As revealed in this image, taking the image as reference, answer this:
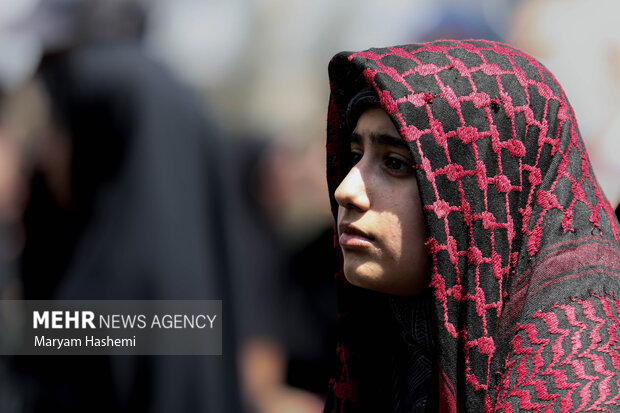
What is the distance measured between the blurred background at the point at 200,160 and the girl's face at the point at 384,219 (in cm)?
105

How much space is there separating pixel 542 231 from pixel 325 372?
157cm

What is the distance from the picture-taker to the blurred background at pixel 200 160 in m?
2.63

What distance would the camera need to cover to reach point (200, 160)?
9.29ft

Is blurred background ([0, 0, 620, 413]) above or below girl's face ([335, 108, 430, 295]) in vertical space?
above

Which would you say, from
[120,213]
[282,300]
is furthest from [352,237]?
[282,300]

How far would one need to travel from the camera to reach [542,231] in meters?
1.63

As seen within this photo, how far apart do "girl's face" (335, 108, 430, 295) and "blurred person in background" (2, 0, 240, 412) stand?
105 centimetres

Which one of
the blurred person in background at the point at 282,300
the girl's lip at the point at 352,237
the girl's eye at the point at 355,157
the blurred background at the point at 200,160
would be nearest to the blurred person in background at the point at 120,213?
the blurred background at the point at 200,160

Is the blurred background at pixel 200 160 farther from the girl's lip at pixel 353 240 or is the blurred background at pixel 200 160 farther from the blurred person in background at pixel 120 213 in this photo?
the girl's lip at pixel 353 240

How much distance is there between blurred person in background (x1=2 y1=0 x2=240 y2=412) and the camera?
8.48 ft

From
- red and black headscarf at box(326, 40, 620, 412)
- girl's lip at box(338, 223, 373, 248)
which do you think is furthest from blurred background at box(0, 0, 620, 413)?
red and black headscarf at box(326, 40, 620, 412)

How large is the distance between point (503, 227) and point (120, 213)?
4.93ft

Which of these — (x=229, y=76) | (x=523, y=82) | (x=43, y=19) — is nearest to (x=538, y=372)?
(x=523, y=82)

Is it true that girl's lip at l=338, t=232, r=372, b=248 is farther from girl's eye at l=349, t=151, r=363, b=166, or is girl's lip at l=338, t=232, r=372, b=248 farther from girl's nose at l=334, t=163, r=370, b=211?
girl's eye at l=349, t=151, r=363, b=166
